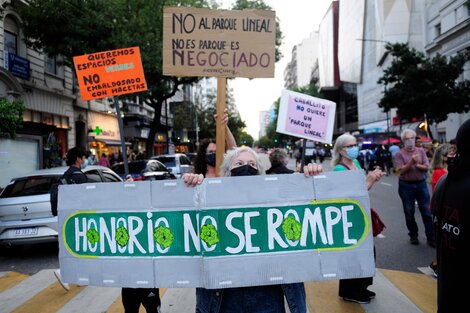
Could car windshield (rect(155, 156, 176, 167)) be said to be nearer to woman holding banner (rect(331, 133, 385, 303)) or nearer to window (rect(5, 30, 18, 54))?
window (rect(5, 30, 18, 54))

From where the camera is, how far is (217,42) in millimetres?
4145

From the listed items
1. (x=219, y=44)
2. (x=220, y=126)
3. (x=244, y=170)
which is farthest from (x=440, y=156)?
(x=244, y=170)

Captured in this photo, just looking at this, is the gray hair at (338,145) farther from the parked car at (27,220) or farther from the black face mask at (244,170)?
the parked car at (27,220)

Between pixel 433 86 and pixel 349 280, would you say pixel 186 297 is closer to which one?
pixel 349 280

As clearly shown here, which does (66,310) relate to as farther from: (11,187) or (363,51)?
(363,51)

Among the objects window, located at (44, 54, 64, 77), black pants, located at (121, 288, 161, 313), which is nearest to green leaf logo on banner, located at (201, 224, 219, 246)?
black pants, located at (121, 288, 161, 313)

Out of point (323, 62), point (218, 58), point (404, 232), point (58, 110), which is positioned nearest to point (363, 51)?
point (323, 62)

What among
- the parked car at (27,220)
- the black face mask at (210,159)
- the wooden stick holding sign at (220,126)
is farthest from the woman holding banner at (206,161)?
the parked car at (27,220)

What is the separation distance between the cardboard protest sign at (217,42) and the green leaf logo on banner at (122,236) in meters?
1.95

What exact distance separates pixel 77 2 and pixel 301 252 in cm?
1694

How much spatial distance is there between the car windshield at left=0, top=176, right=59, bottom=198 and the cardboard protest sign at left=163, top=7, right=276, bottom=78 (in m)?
4.35

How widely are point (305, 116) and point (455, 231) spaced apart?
2487 mm

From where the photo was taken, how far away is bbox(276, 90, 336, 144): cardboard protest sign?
14.1 feet

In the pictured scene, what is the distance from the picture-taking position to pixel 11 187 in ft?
23.5
